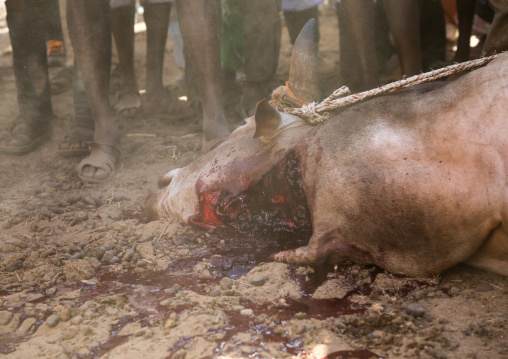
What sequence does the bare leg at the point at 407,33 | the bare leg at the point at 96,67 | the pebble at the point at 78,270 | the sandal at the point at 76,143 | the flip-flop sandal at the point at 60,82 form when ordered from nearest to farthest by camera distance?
the pebble at the point at 78,270, the bare leg at the point at 407,33, the bare leg at the point at 96,67, the sandal at the point at 76,143, the flip-flop sandal at the point at 60,82

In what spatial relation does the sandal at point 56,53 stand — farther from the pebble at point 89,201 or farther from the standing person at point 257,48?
the pebble at point 89,201

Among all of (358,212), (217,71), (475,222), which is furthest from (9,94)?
(475,222)

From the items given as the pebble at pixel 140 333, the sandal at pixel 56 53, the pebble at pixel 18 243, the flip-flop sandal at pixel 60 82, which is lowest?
the pebble at pixel 140 333

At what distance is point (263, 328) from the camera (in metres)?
2.07

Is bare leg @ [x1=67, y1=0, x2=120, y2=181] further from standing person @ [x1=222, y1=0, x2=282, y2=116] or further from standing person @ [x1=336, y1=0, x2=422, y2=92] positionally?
standing person @ [x1=336, y1=0, x2=422, y2=92]

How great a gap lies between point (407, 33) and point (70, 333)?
2.67 metres

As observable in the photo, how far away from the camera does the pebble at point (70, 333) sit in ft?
6.73

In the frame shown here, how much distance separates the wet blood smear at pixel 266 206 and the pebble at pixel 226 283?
1.62 feet

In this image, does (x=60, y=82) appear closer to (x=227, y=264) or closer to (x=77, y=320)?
(x=227, y=264)

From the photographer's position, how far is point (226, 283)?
7.92 feet

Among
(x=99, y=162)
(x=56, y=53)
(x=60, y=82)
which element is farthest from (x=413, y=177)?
(x=56, y=53)

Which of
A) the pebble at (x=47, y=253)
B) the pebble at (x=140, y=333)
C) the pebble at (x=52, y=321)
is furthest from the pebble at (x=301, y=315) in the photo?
the pebble at (x=47, y=253)

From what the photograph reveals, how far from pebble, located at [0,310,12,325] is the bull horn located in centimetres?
170

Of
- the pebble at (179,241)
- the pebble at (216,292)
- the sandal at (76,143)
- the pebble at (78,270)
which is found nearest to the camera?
the pebble at (216,292)
